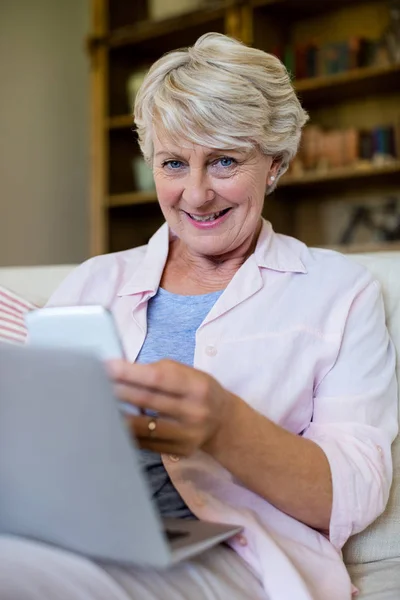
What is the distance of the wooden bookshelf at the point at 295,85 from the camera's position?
3053 mm

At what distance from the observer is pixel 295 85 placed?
2973mm

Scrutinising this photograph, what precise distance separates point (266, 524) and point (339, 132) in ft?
7.54

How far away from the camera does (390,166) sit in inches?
113

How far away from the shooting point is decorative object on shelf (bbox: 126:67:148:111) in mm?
3400

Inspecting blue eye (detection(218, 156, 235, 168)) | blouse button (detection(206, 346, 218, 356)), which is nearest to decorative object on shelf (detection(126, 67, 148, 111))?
blue eye (detection(218, 156, 235, 168))

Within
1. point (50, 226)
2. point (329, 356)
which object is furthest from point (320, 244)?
point (329, 356)

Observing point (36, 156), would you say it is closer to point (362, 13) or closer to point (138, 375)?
point (362, 13)

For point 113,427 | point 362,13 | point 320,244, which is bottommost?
point 320,244

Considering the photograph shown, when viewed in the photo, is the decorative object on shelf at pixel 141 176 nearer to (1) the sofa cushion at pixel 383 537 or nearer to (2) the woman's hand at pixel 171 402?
(1) the sofa cushion at pixel 383 537

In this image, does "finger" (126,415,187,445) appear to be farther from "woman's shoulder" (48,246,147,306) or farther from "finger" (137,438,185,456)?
"woman's shoulder" (48,246,147,306)

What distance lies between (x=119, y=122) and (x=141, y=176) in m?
0.24

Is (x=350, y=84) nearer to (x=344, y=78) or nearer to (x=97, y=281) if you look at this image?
(x=344, y=78)

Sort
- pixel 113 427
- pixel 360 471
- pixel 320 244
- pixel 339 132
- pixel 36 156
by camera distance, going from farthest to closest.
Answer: pixel 36 156 < pixel 320 244 < pixel 339 132 < pixel 360 471 < pixel 113 427

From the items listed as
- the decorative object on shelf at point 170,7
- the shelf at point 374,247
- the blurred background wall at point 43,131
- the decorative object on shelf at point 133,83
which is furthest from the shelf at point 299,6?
the blurred background wall at point 43,131
